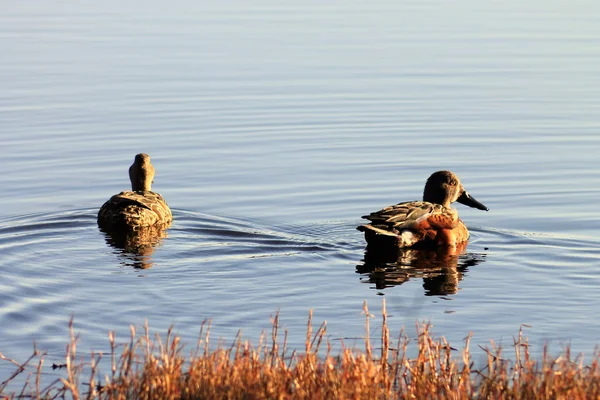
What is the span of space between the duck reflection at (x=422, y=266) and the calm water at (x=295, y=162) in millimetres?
55

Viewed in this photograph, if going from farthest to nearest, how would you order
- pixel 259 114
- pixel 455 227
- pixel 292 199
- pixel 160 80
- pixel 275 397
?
1. pixel 160 80
2. pixel 259 114
3. pixel 292 199
4. pixel 455 227
5. pixel 275 397

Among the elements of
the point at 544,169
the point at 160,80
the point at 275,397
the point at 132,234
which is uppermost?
the point at 160,80

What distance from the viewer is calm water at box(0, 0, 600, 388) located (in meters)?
10.7

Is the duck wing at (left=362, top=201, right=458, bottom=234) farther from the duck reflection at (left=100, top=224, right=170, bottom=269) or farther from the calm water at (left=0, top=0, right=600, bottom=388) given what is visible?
the duck reflection at (left=100, top=224, right=170, bottom=269)

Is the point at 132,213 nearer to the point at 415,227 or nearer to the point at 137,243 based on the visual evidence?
the point at 137,243

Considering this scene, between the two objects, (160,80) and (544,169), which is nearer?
(544,169)

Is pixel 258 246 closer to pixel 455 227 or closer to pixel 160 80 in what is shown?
pixel 455 227

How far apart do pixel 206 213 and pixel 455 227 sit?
324 centimetres

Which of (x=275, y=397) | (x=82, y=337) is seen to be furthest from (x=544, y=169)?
(x=275, y=397)

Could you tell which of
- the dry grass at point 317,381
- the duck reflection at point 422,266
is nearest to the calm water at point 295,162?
the duck reflection at point 422,266

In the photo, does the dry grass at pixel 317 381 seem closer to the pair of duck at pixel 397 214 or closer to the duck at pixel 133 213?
the pair of duck at pixel 397 214

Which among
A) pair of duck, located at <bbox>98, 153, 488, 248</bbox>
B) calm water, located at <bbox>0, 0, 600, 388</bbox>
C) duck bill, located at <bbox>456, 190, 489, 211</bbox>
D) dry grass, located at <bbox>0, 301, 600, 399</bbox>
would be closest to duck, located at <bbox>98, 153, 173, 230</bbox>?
pair of duck, located at <bbox>98, 153, 488, 248</bbox>

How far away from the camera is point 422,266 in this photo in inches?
504

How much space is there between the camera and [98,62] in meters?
25.8
